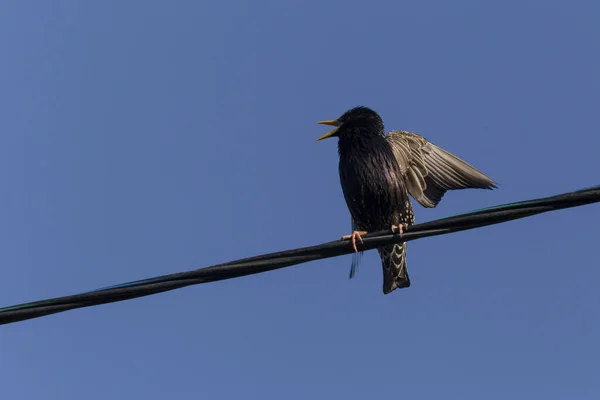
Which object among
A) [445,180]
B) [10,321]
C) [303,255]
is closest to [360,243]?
[303,255]

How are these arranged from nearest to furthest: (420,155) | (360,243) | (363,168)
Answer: (360,243) < (363,168) < (420,155)

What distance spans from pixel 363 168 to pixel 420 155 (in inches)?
27.7

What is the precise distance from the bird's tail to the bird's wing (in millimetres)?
396

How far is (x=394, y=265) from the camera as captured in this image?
6.20m

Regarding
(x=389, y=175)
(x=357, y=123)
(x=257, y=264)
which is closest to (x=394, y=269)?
(x=389, y=175)

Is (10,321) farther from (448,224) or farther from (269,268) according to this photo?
(448,224)

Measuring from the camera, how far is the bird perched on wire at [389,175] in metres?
5.94

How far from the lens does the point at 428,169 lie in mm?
6402

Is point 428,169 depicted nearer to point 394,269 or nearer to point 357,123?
point 357,123

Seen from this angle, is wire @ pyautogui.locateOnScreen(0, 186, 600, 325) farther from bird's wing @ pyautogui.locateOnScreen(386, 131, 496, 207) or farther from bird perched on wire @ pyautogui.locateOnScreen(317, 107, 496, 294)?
bird's wing @ pyautogui.locateOnScreen(386, 131, 496, 207)

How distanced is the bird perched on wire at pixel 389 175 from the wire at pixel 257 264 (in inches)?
80.7

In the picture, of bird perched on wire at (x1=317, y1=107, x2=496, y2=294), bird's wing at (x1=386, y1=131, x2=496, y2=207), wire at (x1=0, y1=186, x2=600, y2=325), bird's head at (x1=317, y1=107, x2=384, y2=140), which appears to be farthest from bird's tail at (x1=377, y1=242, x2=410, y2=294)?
wire at (x1=0, y1=186, x2=600, y2=325)

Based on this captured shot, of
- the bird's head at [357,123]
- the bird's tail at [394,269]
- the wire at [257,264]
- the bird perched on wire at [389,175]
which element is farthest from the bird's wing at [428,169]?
the wire at [257,264]

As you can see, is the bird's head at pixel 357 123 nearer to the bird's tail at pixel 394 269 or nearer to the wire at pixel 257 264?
the bird's tail at pixel 394 269
